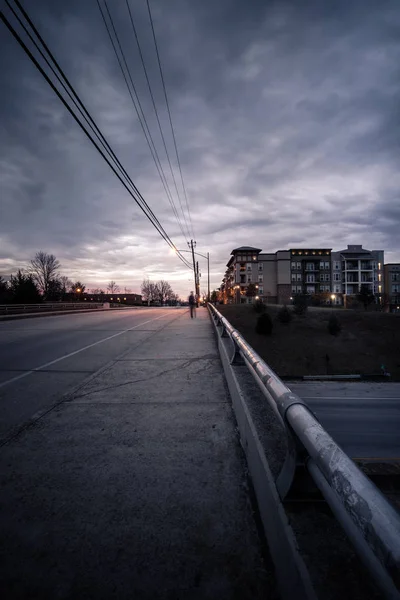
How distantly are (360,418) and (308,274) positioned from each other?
3169 inches

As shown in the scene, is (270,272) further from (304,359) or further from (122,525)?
(122,525)

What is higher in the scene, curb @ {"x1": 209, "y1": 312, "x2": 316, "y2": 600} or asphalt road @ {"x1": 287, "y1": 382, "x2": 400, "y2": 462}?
curb @ {"x1": 209, "y1": 312, "x2": 316, "y2": 600}

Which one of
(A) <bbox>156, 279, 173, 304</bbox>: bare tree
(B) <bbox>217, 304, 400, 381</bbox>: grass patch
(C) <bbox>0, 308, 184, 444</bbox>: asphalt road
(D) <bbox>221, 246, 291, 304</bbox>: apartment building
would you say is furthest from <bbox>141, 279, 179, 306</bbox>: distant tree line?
(C) <bbox>0, 308, 184, 444</bbox>: asphalt road

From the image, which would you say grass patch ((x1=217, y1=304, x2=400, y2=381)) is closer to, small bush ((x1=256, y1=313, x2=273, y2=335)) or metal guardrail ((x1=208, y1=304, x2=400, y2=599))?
small bush ((x1=256, y1=313, x2=273, y2=335))

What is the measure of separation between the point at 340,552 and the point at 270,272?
293 ft

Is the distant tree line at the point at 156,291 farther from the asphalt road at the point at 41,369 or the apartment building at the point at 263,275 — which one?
the asphalt road at the point at 41,369

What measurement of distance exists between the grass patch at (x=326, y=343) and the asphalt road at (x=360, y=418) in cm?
2103

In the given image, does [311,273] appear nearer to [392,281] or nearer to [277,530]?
[392,281]

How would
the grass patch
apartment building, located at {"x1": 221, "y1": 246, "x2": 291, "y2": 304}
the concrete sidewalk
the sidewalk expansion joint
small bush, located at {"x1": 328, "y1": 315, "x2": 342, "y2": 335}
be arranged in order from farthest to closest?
apartment building, located at {"x1": 221, "y1": 246, "x2": 291, "y2": 304}
small bush, located at {"x1": 328, "y1": 315, "x2": 342, "y2": 335}
the grass patch
the sidewalk expansion joint
the concrete sidewalk

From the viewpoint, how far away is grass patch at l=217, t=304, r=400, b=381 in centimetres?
3944

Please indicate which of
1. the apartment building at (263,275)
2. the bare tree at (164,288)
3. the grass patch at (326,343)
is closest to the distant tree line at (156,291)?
the bare tree at (164,288)

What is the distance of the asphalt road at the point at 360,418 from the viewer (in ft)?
29.3

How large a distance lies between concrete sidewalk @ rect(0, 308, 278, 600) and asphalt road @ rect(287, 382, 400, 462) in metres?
5.61

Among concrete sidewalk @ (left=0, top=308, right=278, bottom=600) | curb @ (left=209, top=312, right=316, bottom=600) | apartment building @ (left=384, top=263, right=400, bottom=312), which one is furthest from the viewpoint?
apartment building @ (left=384, top=263, right=400, bottom=312)
